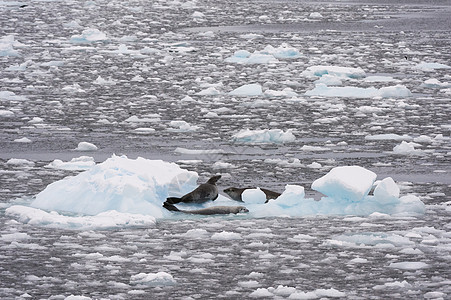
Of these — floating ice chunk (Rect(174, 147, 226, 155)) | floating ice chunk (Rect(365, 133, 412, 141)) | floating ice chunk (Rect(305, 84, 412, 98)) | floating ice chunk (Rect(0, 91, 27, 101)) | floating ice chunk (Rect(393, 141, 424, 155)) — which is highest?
floating ice chunk (Rect(305, 84, 412, 98))

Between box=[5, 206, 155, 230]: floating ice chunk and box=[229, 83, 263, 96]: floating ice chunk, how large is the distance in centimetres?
648

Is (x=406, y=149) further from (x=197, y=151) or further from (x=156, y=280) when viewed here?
(x=156, y=280)

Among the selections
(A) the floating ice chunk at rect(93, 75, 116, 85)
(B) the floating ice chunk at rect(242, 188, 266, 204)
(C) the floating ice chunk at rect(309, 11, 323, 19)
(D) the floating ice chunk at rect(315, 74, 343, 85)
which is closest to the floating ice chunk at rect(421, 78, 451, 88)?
(D) the floating ice chunk at rect(315, 74, 343, 85)

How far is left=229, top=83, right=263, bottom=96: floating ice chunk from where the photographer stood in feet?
40.9

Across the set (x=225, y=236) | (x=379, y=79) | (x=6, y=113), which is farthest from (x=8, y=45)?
(x=225, y=236)

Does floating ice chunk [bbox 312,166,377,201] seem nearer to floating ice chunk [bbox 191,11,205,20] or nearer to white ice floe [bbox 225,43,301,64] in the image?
white ice floe [bbox 225,43,301,64]

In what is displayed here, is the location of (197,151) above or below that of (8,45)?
below

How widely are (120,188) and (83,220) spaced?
0.50 m

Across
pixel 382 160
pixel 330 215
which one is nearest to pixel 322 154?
pixel 382 160

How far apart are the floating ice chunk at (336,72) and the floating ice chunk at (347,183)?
25.3 ft

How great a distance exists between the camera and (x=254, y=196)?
21.9ft

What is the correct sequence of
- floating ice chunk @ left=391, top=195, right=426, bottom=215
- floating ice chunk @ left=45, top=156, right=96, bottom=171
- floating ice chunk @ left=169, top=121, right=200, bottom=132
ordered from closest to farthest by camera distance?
floating ice chunk @ left=391, top=195, right=426, bottom=215 → floating ice chunk @ left=45, top=156, right=96, bottom=171 → floating ice chunk @ left=169, top=121, right=200, bottom=132

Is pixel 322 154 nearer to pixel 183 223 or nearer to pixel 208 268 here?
pixel 183 223

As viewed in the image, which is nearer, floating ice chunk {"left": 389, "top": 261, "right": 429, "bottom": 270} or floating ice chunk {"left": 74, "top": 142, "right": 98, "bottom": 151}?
floating ice chunk {"left": 389, "top": 261, "right": 429, "bottom": 270}
